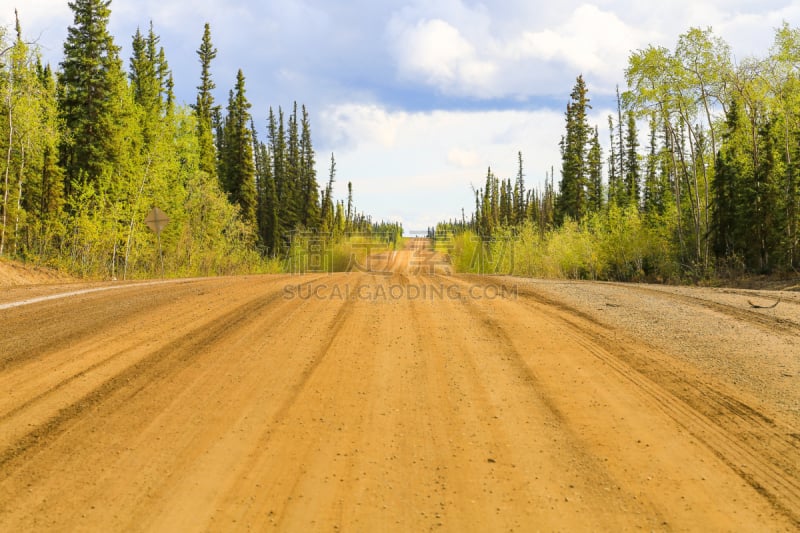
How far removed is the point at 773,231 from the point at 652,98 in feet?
28.0

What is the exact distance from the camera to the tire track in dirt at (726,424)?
3.51 metres

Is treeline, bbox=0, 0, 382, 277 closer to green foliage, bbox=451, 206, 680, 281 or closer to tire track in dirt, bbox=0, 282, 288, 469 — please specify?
tire track in dirt, bbox=0, 282, 288, 469

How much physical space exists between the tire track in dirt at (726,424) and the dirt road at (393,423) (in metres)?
0.02

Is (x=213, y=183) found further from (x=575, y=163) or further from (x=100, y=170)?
(x=575, y=163)

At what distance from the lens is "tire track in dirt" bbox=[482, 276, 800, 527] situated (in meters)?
3.51

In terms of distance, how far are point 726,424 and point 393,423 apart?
310 centimetres

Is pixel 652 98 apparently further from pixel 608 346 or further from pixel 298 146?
pixel 298 146

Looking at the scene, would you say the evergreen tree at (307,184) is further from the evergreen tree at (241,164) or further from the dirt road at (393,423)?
the dirt road at (393,423)

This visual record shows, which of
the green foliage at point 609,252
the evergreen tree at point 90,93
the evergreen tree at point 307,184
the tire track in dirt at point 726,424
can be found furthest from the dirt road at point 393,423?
the evergreen tree at point 307,184

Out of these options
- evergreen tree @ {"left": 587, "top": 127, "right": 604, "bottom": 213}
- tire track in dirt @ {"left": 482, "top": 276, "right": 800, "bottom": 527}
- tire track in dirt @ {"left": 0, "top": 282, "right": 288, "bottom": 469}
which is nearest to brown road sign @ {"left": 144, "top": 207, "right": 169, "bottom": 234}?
tire track in dirt @ {"left": 0, "top": 282, "right": 288, "bottom": 469}

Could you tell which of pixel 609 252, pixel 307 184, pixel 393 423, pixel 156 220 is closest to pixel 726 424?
pixel 393 423

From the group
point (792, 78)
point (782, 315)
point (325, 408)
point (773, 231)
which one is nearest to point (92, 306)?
point (325, 408)

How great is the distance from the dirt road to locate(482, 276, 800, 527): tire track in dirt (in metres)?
0.02

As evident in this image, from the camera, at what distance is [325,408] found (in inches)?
179
